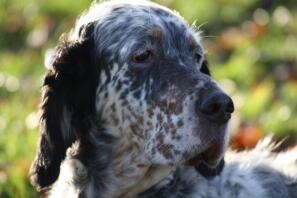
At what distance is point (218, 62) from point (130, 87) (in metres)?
4.64

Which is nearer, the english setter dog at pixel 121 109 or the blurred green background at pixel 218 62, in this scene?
the english setter dog at pixel 121 109

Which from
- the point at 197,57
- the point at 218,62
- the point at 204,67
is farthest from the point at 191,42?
the point at 218,62

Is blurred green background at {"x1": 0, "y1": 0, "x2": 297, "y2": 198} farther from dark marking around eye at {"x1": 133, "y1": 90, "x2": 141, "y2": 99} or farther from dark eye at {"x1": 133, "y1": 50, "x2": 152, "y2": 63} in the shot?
dark marking around eye at {"x1": 133, "y1": 90, "x2": 141, "y2": 99}

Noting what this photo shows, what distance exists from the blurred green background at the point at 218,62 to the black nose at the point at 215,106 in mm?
1054

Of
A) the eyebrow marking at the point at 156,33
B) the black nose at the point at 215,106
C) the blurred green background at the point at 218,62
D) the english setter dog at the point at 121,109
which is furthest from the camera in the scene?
the blurred green background at the point at 218,62

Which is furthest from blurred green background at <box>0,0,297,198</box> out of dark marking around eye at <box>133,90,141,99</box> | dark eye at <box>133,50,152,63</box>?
dark marking around eye at <box>133,90,141,99</box>

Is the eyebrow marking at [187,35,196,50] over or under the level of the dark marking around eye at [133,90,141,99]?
over

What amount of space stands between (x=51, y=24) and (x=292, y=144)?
179 inches

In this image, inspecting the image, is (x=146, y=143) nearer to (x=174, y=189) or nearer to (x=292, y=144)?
(x=174, y=189)

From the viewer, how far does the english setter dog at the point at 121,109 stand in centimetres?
447

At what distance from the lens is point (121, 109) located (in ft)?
14.9

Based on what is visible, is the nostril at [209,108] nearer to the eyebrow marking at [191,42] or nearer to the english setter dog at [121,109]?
the english setter dog at [121,109]

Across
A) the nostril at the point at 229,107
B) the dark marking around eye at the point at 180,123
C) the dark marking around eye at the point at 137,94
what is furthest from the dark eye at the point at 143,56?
the nostril at the point at 229,107

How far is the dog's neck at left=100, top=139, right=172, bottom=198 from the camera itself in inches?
181
